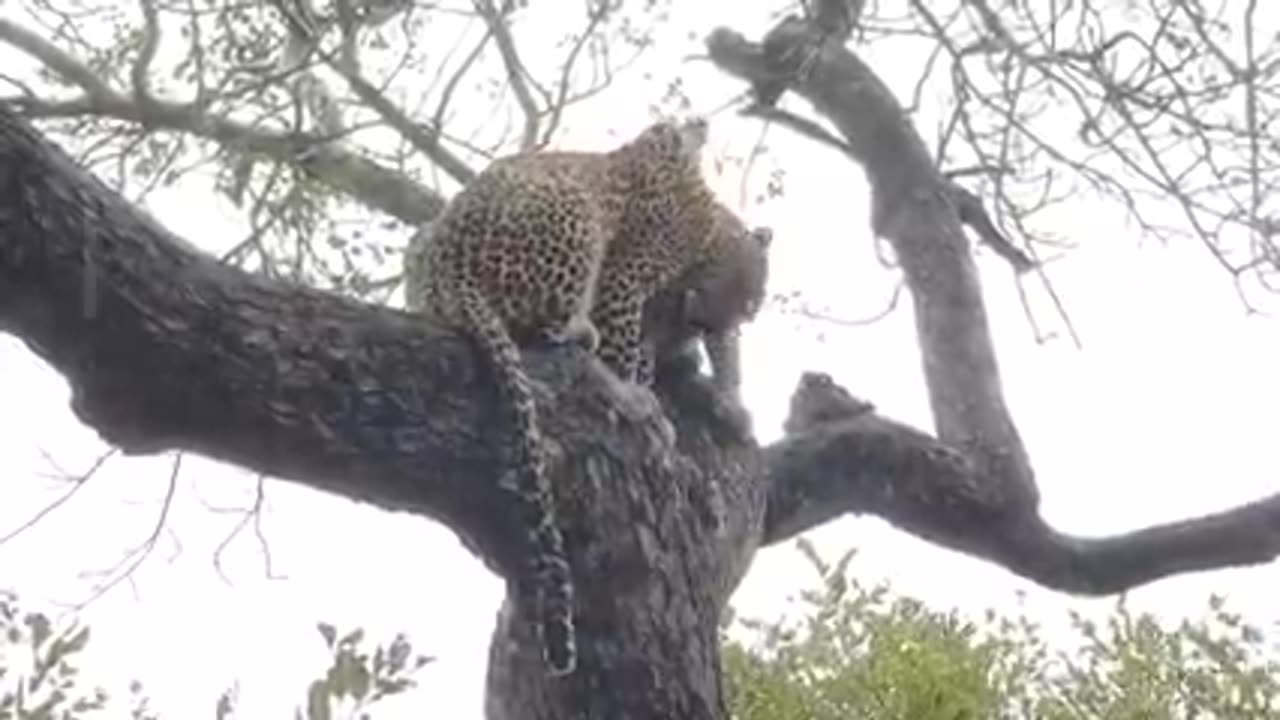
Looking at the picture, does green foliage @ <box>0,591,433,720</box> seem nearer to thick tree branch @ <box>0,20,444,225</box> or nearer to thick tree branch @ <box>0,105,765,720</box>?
thick tree branch @ <box>0,105,765,720</box>

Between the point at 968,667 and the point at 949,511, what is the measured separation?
0.54 feet

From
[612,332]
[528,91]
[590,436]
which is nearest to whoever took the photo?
[590,436]

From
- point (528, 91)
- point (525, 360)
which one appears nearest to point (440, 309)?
point (525, 360)

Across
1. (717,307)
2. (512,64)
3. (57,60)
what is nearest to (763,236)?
(717,307)

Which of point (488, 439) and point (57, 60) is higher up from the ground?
point (57, 60)

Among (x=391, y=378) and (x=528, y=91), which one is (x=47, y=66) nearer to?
(x=528, y=91)

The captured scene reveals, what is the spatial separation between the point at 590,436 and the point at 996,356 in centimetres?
88

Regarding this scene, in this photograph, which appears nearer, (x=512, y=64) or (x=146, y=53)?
(x=146, y=53)

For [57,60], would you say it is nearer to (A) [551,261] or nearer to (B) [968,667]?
(A) [551,261]

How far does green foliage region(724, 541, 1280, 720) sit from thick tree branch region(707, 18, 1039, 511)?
20cm

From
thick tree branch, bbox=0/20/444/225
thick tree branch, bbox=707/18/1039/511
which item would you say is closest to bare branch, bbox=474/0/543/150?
thick tree branch, bbox=0/20/444/225

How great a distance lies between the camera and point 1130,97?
2.43 meters

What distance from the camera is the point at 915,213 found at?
8.63 ft

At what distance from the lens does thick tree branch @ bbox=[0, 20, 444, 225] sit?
2.46 metres
